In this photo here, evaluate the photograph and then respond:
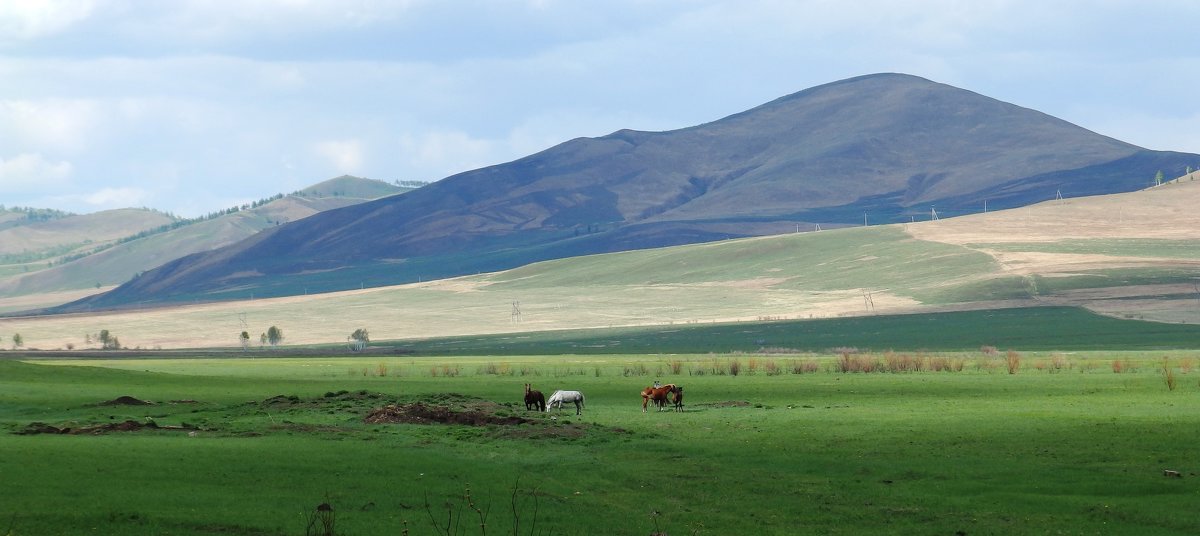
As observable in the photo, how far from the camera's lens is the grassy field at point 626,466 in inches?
822

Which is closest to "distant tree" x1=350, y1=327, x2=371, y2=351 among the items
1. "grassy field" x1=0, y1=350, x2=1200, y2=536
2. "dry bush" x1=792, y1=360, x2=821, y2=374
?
"dry bush" x1=792, y1=360, x2=821, y2=374

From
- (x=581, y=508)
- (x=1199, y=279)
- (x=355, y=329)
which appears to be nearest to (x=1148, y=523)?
(x=581, y=508)

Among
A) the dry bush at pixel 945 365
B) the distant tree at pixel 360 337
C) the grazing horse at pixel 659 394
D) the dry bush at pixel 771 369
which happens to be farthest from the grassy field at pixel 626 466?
the distant tree at pixel 360 337

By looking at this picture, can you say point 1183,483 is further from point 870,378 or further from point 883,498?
point 870,378

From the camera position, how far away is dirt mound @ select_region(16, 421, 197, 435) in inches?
1161

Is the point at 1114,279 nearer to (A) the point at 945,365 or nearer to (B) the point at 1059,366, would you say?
(B) the point at 1059,366

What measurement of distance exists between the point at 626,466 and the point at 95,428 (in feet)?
42.0

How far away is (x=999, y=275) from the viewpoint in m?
156

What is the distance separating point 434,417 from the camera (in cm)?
3388

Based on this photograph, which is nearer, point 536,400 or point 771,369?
point 536,400

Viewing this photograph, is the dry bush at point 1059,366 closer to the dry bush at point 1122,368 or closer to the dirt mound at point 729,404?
the dry bush at point 1122,368

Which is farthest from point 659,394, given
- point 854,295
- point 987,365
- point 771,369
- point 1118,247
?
point 1118,247

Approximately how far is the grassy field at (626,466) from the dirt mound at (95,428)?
0.42 m

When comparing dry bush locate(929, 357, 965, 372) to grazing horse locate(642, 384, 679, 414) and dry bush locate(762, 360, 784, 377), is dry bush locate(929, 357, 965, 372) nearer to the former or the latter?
dry bush locate(762, 360, 784, 377)
